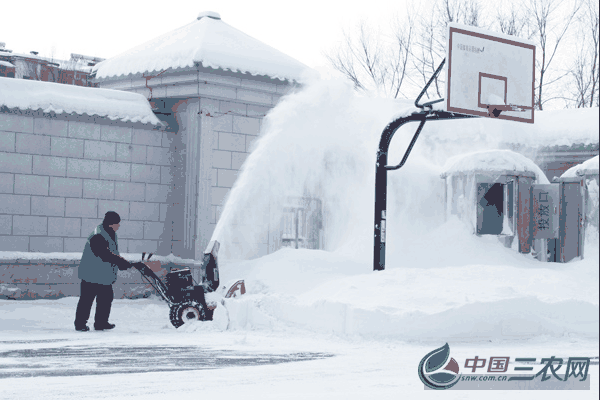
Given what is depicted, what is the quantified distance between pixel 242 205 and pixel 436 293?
483 cm

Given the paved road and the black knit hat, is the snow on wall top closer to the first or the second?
the black knit hat

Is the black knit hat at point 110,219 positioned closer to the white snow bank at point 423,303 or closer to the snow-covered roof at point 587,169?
the white snow bank at point 423,303

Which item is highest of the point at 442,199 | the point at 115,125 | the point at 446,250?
the point at 115,125

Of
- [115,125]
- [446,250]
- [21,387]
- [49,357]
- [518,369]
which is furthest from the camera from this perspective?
[446,250]

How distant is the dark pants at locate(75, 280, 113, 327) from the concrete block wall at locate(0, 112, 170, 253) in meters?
2.55

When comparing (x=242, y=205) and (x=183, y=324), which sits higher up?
(x=242, y=205)

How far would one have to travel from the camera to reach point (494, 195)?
15.4 metres

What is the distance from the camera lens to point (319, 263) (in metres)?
12.2

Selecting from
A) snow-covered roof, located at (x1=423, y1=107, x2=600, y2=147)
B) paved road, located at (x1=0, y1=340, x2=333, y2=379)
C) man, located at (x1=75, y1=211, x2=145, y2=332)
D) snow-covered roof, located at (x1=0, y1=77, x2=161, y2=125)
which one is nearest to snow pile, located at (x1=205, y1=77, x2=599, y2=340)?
snow-covered roof, located at (x1=423, y1=107, x2=600, y2=147)

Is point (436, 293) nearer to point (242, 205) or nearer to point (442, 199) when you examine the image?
point (242, 205)

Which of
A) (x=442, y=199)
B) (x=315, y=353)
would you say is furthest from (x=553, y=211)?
(x=315, y=353)

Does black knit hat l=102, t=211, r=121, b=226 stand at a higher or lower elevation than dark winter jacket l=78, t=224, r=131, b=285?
higher

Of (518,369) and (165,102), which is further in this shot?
(165,102)

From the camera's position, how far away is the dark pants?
10047 millimetres
